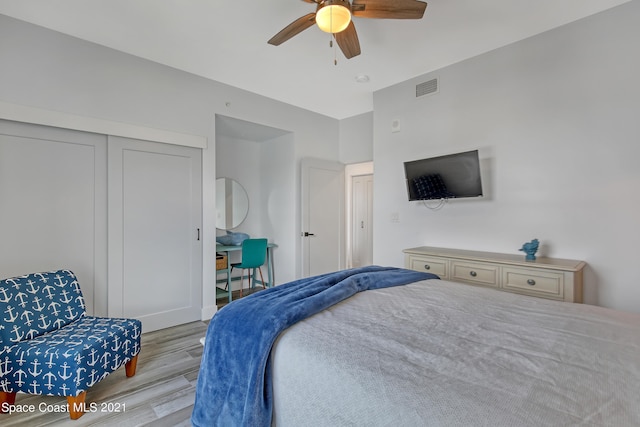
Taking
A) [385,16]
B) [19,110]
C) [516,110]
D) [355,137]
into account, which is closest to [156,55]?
[19,110]

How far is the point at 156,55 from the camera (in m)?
3.10

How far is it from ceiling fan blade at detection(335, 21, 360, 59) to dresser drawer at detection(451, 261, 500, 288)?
2052 mm

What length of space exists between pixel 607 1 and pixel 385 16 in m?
1.79

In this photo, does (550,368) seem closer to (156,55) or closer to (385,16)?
(385,16)

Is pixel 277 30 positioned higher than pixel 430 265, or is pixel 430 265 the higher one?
pixel 277 30

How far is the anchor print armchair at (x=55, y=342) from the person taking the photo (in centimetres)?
186

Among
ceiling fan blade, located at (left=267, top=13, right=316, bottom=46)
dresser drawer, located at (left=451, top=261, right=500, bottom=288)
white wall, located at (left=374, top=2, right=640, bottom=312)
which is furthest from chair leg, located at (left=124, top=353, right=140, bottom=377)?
white wall, located at (left=374, top=2, right=640, bottom=312)

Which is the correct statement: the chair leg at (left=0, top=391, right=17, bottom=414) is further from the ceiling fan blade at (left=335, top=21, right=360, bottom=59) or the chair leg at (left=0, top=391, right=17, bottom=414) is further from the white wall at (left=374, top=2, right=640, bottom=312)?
the white wall at (left=374, top=2, right=640, bottom=312)

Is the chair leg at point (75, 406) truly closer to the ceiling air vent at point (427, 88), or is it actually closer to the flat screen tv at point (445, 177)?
the flat screen tv at point (445, 177)

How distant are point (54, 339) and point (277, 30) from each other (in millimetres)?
2829

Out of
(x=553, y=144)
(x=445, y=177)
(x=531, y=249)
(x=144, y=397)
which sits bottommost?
(x=144, y=397)

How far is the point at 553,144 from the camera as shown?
8.90ft

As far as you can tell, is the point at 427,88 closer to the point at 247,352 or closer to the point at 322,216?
the point at 322,216

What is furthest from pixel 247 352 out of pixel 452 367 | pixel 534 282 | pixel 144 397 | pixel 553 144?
pixel 553 144
